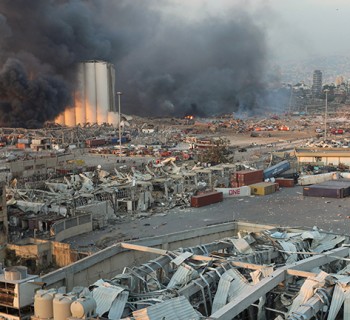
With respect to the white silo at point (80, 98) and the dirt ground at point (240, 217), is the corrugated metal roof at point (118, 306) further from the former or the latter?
the white silo at point (80, 98)

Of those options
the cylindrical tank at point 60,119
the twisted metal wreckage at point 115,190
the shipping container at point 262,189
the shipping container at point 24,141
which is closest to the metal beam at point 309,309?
the twisted metal wreckage at point 115,190

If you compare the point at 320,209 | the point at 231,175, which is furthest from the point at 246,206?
the point at 231,175

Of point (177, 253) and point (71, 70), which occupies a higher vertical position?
point (71, 70)

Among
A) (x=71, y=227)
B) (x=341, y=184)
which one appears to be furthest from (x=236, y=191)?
(x=71, y=227)

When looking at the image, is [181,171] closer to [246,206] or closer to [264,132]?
[246,206]

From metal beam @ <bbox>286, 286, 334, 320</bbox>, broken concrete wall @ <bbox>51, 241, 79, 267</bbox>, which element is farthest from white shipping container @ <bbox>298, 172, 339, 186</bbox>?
metal beam @ <bbox>286, 286, 334, 320</bbox>

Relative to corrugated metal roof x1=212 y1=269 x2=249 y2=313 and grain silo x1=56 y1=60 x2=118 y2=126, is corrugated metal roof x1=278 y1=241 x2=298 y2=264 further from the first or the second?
grain silo x1=56 y1=60 x2=118 y2=126
